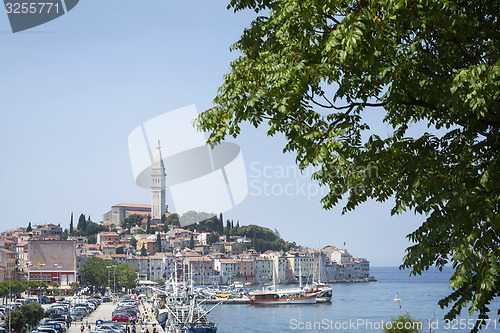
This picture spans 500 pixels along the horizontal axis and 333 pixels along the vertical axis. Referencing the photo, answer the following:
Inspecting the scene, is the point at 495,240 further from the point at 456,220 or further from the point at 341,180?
the point at 341,180

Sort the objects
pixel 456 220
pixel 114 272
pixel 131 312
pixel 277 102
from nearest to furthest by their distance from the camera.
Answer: pixel 456 220 < pixel 277 102 < pixel 131 312 < pixel 114 272

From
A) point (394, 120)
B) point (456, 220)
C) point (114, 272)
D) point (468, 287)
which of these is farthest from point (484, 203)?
point (114, 272)

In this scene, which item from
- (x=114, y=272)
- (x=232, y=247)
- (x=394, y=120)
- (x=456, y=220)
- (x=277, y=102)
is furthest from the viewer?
(x=232, y=247)

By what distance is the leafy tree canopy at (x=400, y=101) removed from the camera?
5.08 metres

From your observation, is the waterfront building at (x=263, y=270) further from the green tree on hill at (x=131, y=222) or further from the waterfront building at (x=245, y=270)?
the green tree on hill at (x=131, y=222)

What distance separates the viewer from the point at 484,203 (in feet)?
16.8

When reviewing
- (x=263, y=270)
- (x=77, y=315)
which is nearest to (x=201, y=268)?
(x=263, y=270)

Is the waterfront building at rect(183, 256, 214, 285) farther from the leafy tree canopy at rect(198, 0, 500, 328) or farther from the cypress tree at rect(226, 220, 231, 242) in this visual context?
the leafy tree canopy at rect(198, 0, 500, 328)

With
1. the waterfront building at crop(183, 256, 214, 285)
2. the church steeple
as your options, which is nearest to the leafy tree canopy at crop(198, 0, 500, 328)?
the waterfront building at crop(183, 256, 214, 285)

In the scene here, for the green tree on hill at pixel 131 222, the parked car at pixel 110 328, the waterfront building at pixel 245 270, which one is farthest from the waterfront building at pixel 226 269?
the parked car at pixel 110 328

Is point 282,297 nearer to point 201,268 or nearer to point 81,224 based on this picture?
point 201,268

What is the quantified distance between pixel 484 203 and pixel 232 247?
163 metres

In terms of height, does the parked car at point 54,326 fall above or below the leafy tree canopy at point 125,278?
below

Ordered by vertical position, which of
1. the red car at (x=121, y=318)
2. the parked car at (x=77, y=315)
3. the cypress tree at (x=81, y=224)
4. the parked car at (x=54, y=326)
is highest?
the cypress tree at (x=81, y=224)
